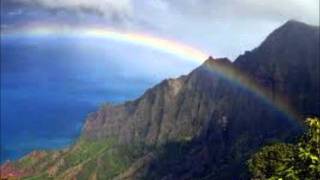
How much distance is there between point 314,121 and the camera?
128 feet

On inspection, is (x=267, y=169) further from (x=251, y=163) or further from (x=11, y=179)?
(x=11, y=179)

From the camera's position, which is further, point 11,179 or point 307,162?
point 11,179

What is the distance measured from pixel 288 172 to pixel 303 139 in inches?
90.8

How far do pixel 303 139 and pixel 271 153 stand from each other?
314 ft

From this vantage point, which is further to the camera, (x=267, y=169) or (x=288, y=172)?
(x=267, y=169)

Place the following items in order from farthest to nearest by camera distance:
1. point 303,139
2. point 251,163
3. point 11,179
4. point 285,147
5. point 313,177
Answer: point 285,147, point 251,163, point 11,179, point 303,139, point 313,177

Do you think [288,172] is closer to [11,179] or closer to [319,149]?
[319,149]

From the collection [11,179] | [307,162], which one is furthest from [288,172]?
[11,179]

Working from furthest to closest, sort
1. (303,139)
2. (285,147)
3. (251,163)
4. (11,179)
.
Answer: (285,147) < (251,163) < (11,179) < (303,139)

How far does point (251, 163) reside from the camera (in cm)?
13175

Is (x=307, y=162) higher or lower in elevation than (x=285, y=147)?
lower

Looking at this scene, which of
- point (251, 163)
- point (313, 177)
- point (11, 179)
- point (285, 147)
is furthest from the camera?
point (285, 147)

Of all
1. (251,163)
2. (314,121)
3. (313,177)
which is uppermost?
(251,163)

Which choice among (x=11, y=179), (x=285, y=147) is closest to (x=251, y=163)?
(x=285, y=147)
